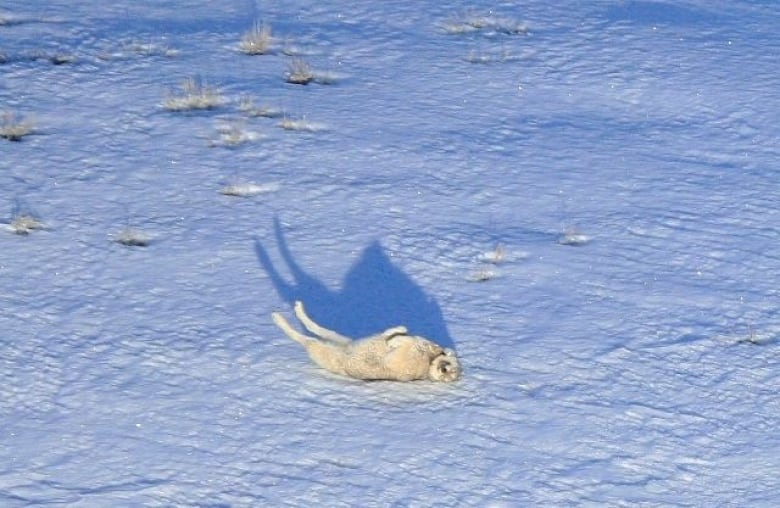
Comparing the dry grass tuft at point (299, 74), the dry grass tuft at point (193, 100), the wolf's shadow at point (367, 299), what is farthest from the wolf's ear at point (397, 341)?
the dry grass tuft at point (299, 74)

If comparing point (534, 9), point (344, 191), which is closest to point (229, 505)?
point (344, 191)

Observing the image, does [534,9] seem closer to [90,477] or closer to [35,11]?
[35,11]

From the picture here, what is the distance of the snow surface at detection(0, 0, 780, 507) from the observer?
252 inches

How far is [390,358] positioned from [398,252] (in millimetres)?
1326

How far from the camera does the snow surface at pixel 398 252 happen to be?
6.41 meters

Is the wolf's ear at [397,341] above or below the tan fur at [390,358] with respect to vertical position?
above

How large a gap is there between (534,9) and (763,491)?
5519 millimetres

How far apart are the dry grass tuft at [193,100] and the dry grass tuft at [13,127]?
783 mm

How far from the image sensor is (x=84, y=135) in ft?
30.3

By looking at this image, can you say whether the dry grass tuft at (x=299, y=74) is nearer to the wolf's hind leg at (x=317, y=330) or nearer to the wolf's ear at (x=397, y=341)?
the wolf's hind leg at (x=317, y=330)

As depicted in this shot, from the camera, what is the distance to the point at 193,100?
9.60m

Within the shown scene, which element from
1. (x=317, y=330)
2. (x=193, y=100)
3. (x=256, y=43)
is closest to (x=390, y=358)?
(x=317, y=330)

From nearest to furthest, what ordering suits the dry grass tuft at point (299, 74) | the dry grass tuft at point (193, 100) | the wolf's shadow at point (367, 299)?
the wolf's shadow at point (367, 299) < the dry grass tuft at point (193, 100) < the dry grass tuft at point (299, 74)

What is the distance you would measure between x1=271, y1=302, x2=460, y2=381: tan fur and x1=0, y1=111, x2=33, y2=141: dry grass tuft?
2.99m
